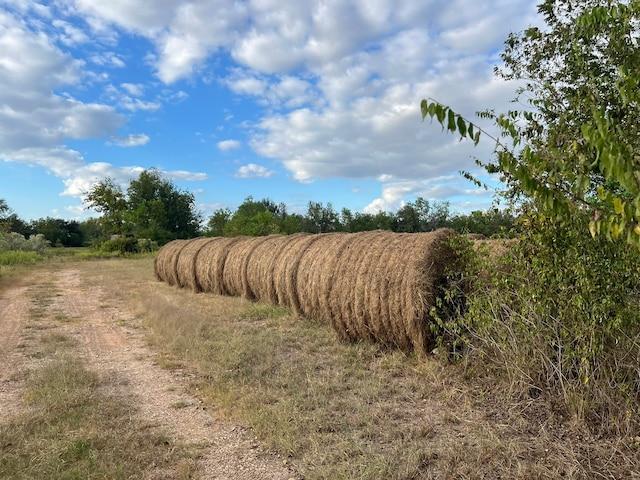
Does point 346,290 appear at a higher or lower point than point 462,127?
lower

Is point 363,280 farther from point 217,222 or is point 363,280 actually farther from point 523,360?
point 217,222

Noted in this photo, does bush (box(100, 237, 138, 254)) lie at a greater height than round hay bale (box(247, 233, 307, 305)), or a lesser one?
greater

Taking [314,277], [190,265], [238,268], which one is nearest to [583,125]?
[314,277]

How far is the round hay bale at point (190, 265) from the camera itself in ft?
51.6

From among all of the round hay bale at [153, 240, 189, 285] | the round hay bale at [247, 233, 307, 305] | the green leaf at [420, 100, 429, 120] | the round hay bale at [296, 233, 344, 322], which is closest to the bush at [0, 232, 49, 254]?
the round hay bale at [153, 240, 189, 285]

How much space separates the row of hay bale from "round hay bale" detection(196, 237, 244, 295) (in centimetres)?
241

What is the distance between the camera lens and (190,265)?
52.1 feet

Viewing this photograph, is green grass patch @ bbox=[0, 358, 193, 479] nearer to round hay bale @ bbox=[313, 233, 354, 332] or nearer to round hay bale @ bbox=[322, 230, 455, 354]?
round hay bale @ bbox=[322, 230, 455, 354]

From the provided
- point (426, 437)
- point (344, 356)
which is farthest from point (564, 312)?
point (344, 356)

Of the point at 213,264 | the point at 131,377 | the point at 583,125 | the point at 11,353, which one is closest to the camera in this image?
the point at 583,125

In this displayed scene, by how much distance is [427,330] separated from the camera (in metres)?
6.08

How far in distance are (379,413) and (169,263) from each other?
1449 cm

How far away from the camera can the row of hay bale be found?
6.18 m

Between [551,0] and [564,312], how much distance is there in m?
5.59
